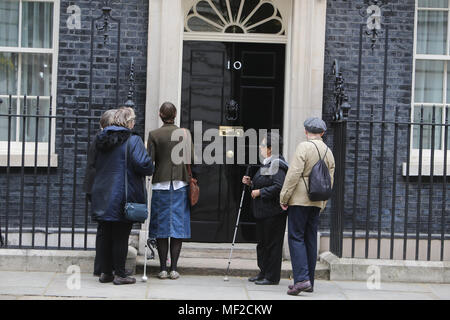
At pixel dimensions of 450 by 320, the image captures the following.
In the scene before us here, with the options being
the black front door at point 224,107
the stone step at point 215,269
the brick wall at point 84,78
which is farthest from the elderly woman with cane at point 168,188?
the black front door at point 224,107

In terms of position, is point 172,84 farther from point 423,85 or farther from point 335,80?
point 423,85

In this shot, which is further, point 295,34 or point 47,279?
point 295,34

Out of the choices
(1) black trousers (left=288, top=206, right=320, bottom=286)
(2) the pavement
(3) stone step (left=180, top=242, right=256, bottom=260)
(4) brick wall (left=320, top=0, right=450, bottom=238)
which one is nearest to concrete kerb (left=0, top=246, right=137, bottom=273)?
(2) the pavement

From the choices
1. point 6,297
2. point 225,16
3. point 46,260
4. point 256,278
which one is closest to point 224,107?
point 225,16

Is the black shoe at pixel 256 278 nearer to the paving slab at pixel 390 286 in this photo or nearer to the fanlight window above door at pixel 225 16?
the paving slab at pixel 390 286

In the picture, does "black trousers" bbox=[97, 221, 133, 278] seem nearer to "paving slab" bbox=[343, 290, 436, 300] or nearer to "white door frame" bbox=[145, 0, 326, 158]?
"white door frame" bbox=[145, 0, 326, 158]

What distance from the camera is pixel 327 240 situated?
9445 millimetres

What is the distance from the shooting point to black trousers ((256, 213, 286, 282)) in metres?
8.06

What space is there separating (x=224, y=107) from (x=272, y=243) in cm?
228

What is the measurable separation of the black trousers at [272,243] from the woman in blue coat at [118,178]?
1.31 m

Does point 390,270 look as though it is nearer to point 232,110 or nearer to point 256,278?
point 256,278

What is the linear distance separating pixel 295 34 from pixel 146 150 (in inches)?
108

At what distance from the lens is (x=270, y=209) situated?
8.02 metres

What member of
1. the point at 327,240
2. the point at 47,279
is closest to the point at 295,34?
the point at 327,240
